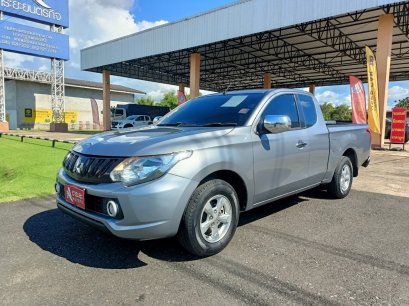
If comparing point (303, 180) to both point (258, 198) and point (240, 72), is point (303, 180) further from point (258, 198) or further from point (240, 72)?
point (240, 72)

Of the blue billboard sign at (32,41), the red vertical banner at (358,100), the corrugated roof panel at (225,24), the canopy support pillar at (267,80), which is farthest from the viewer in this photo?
the canopy support pillar at (267,80)

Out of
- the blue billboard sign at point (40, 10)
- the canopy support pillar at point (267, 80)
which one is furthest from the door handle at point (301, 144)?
the blue billboard sign at point (40, 10)

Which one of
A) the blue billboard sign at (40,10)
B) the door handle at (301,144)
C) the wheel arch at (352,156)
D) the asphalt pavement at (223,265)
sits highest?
the blue billboard sign at (40,10)

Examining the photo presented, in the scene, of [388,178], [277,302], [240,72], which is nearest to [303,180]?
[277,302]

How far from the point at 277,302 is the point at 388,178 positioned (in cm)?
666

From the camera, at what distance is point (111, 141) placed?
3.50 meters

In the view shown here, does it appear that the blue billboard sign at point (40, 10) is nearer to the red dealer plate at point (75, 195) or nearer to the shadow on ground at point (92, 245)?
the shadow on ground at point (92, 245)

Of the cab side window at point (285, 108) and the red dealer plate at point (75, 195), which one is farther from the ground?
the cab side window at point (285, 108)

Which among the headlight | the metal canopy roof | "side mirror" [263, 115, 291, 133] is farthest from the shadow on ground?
the metal canopy roof

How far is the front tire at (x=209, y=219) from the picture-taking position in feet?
10.7

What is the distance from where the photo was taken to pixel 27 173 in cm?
796

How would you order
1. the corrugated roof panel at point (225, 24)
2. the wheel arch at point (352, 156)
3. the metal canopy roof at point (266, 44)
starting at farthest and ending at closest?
the metal canopy roof at point (266, 44), the corrugated roof panel at point (225, 24), the wheel arch at point (352, 156)

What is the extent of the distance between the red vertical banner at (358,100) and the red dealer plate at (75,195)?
1379 centimetres

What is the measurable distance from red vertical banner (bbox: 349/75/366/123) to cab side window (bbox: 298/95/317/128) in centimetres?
1062
